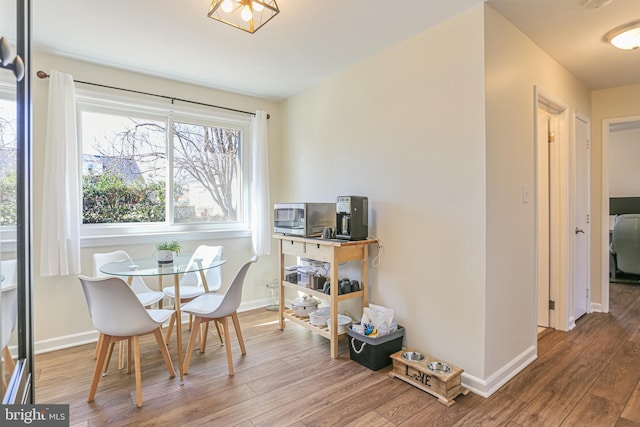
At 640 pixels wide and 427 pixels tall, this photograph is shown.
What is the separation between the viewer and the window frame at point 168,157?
2955mm

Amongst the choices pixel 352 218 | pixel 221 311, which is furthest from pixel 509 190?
pixel 221 311

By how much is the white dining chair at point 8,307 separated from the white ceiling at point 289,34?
1880 mm

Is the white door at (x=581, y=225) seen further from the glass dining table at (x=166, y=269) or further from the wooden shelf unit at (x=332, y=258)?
the glass dining table at (x=166, y=269)

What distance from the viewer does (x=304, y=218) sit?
114 inches

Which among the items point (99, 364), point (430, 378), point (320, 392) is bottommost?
point (320, 392)

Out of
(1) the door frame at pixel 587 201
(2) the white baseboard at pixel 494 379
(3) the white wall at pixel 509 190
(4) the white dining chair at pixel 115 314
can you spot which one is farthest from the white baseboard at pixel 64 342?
(1) the door frame at pixel 587 201

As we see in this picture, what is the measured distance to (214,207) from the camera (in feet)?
12.3

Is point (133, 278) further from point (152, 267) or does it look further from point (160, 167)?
point (160, 167)

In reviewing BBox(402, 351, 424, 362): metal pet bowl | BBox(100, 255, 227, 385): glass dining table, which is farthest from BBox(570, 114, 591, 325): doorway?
BBox(100, 255, 227, 385): glass dining table

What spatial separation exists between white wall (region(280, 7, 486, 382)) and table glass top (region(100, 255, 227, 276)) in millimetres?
1426

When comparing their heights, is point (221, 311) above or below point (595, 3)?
below

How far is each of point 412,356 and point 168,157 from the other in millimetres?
2944

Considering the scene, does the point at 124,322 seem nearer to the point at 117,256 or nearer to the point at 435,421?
the point at 117,256

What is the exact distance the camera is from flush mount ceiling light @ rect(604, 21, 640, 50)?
7.36 feet
